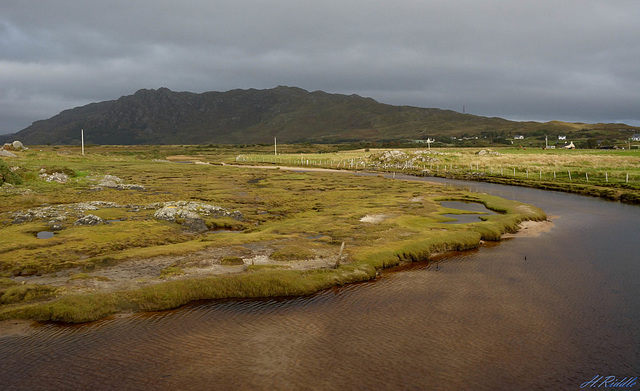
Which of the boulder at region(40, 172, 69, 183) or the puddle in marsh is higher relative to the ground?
the boulder at region(40, 172, 69, 183)

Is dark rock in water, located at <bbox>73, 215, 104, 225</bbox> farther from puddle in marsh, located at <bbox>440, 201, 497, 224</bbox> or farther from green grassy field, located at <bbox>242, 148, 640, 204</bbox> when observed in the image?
green grassy field, located at <bbox>242, 148, 640, 204</bbox>

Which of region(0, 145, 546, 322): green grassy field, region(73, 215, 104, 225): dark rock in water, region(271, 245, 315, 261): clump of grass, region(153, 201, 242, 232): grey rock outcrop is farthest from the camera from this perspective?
region(153, 201, 242, 232): grey rock outcrop

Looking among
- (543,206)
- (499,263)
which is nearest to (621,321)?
(499,263)

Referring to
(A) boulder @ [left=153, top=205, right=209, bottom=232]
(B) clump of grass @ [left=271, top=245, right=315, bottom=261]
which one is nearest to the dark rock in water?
(A) boulder @ [left=153, top=205, right=209, bottom=232]

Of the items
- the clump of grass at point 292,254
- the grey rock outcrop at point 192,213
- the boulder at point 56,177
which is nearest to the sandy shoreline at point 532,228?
the clump of grass at point 292,254

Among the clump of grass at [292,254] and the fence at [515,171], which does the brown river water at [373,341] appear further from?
the fence at [515,171]

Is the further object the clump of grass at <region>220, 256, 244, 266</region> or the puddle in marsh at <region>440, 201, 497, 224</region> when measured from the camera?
the puddle in marsh at <region>440, 201, 497, 224</region>

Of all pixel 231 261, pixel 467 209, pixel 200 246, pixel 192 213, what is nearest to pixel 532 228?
pixel 467 209
